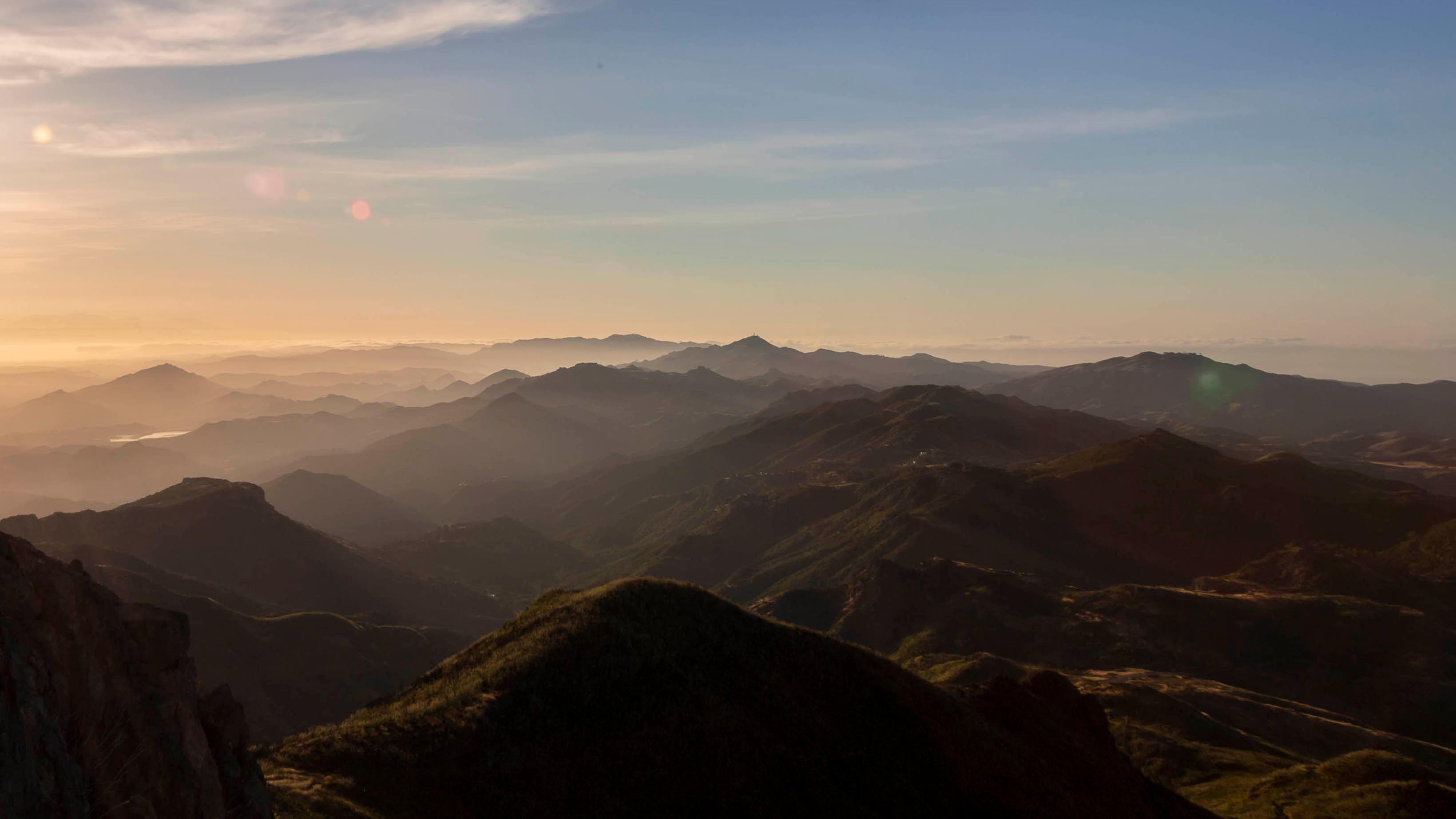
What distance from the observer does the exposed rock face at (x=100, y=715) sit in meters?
19.9

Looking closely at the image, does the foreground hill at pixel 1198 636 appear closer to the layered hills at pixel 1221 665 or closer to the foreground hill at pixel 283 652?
the layered hills at pixel 1221 665

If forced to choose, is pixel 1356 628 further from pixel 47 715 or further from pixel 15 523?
pixel 15 523

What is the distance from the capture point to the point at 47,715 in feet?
68.4

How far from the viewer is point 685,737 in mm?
43812

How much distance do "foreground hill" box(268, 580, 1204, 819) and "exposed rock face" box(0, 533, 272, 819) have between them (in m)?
5.52

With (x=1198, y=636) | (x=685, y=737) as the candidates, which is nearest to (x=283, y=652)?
(x=685, y=737)

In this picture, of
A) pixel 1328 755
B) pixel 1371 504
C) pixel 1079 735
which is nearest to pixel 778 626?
pixel 1079 735

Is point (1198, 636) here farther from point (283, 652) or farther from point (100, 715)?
point (283, 652)

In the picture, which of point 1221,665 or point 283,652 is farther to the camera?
point 283,652

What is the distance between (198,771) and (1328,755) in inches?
4009

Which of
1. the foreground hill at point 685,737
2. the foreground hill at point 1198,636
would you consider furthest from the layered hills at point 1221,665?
the foreground hill at point 685,737

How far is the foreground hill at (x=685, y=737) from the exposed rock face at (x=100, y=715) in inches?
217

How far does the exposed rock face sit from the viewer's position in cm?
1992

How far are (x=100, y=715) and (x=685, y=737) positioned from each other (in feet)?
88.2
